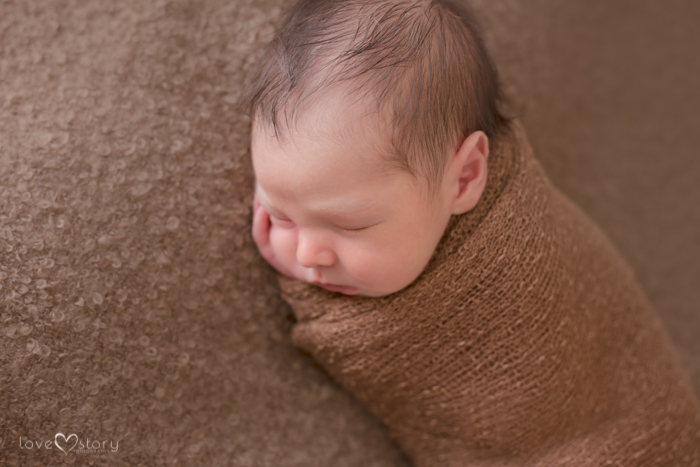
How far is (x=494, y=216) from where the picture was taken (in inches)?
31.4

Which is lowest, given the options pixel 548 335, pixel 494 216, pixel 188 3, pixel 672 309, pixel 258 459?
pixel 258 459

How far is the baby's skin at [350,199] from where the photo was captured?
0.67m

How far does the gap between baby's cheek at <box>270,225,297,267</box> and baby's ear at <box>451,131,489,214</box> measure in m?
0.22

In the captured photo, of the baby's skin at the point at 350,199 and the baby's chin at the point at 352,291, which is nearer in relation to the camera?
the baby's skin at the point at 350,199

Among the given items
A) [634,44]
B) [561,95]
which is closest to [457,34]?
[561,95]

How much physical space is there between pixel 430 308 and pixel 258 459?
1.12 ft

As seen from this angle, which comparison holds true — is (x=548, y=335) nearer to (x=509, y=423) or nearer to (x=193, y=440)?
(x=509, y=423)

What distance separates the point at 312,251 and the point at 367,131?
0.16 m

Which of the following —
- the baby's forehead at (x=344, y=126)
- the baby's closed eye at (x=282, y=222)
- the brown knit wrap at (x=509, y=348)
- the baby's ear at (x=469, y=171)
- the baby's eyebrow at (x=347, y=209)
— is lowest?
the brown knit wrap at (x=509, y=348)

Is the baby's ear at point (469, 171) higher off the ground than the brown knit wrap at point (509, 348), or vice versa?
the baby's ear at point (469, 171)

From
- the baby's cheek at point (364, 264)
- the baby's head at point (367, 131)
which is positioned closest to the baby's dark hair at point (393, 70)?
the baby's head at point (367, 131)

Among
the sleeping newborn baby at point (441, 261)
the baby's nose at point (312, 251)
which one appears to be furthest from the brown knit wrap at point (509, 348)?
the baby's nose at point (312, 251)

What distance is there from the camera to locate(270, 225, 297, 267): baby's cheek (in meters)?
0.77

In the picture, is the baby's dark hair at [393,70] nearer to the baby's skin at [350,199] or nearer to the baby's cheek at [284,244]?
the baby's skin at [350,199]
